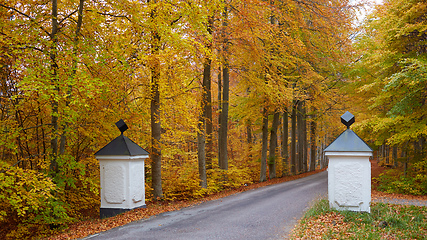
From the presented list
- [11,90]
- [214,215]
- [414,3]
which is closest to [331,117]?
[414,3]

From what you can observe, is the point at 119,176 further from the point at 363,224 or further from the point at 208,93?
the point at 208,93

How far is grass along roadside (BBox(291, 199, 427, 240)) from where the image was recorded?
581cm

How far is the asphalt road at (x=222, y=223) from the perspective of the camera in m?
5.96

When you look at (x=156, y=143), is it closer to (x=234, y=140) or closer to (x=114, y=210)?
(x=114, y=210)

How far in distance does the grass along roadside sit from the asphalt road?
0.44 meters

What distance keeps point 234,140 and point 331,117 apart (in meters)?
7.37

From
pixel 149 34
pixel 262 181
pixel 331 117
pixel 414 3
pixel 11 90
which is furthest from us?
pixel 331 117

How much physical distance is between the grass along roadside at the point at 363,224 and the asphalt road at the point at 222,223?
0.44 metres

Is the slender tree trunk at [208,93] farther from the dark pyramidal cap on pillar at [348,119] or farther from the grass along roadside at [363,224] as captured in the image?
the grass along roadside at [363,224]

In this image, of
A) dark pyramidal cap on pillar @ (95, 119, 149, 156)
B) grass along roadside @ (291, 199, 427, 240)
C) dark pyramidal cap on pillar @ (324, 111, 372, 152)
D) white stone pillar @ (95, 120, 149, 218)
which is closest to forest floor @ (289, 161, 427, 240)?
grass along roadside @ (291, 199, 427, 240)

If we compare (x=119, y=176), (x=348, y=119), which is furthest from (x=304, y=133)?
(x=119, y=176)

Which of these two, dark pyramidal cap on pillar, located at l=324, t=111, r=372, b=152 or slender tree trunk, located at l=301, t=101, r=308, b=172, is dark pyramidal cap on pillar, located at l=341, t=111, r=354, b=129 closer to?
dark pyramidal cap on pillar, located at l=324, t=111, r=372, b=152

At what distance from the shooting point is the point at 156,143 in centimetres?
999

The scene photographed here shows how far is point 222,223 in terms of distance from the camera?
6.84 meters
